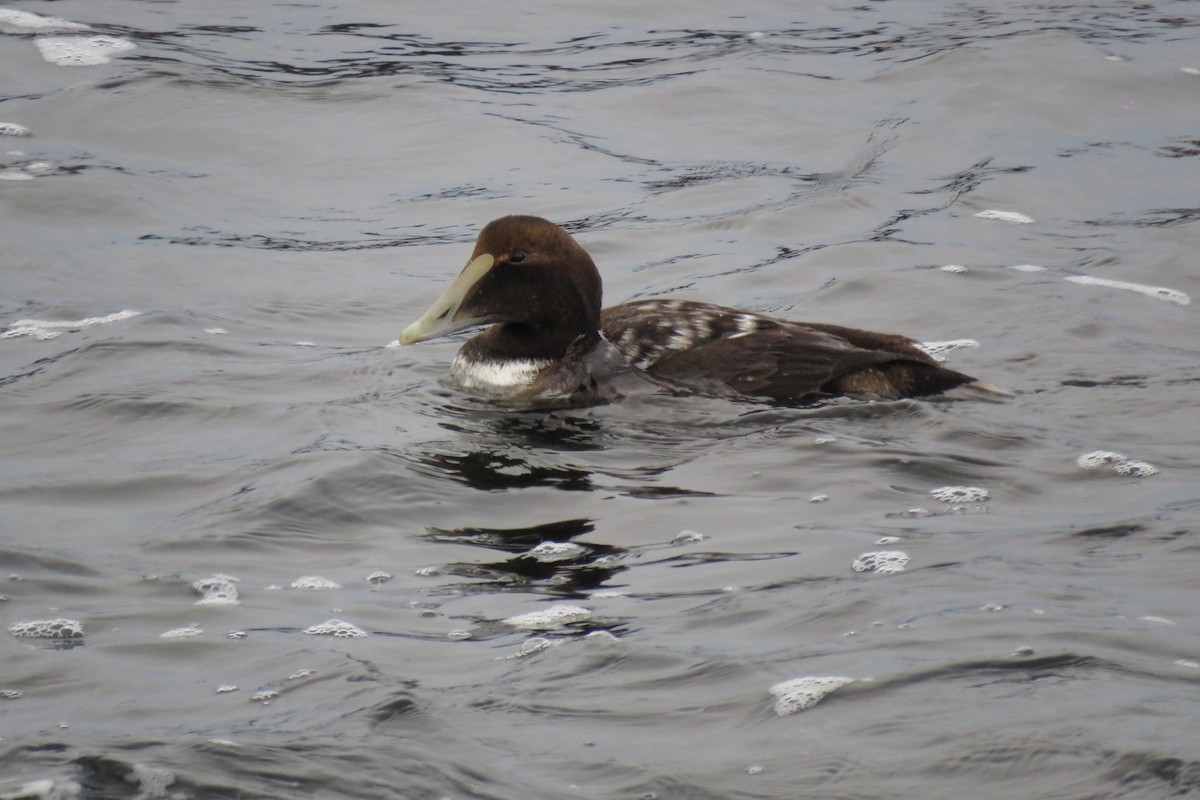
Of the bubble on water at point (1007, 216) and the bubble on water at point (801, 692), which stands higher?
the bubble on water at point (1007, 216)

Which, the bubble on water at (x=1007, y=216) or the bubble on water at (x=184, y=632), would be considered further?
the bubble on water at (x=1007, y=216)

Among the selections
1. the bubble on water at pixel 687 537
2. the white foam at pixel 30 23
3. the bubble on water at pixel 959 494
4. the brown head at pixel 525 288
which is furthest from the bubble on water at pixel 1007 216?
the white foam at pixel 30 23

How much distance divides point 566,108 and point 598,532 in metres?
7.55

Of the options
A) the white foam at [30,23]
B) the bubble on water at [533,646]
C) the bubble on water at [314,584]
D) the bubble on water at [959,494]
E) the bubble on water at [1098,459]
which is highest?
the white foam at [30,23]

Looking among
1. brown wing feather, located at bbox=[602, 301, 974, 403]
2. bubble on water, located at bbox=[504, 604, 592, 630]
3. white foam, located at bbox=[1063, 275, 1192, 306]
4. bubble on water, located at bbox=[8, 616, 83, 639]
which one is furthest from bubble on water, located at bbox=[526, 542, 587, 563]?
white foam, located at bbox=[1063, 275, 1192, 306]

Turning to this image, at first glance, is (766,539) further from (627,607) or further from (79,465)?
(79,465)

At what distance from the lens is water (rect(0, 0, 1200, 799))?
3.49 meters

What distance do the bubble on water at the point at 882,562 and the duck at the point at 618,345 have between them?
167 centimetres

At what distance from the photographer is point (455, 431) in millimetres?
6324

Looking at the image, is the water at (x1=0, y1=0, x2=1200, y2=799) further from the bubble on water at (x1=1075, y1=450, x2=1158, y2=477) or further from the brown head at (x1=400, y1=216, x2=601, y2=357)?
the brown head at (x1=400, y1=216, x2=601, y2=357)

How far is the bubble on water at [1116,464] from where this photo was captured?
217 inches

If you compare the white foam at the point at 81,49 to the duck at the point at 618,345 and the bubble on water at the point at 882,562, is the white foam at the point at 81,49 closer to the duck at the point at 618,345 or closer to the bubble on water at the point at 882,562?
the duck at the point at 618,345

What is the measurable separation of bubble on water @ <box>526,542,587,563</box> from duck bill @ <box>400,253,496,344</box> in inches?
74.8

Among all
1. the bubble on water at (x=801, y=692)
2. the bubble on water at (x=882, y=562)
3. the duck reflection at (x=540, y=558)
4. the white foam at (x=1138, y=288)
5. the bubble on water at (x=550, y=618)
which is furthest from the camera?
the white foam at (x=1138, y=288)
